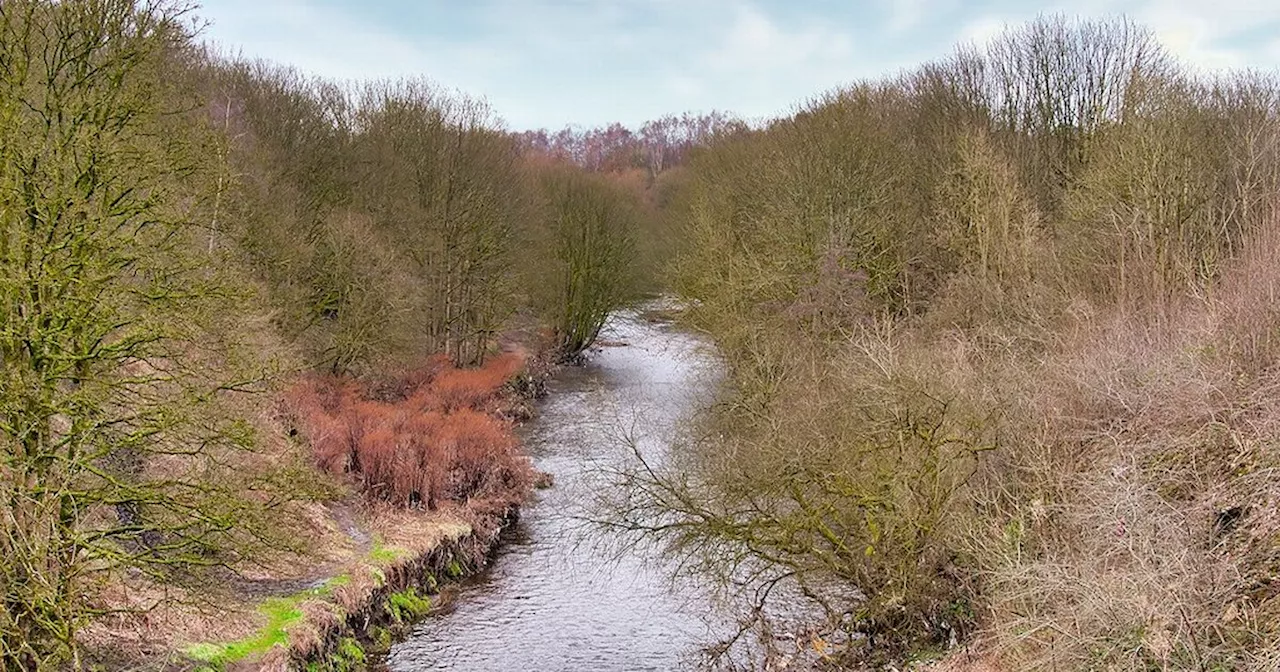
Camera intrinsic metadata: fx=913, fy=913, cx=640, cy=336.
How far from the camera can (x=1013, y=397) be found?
13367mm

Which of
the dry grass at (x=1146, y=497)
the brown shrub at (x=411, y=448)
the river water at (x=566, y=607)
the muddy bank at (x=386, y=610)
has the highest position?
the dry grass at (x=1146, y=497)

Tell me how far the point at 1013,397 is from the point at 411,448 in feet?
45.9

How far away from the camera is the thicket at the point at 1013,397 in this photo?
900 cm

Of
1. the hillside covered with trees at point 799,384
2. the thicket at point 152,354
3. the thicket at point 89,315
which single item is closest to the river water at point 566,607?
the hillside covered with trees at point 799,384

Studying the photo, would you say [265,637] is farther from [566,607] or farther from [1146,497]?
[1146,497]

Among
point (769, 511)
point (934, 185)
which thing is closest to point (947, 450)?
point (769, 511)

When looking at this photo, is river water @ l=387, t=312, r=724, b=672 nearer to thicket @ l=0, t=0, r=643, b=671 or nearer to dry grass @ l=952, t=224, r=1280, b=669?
thicket @ l=0, t=0, r=643, b=671

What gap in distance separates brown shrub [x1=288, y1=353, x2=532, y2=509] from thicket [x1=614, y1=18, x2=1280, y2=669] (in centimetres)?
557

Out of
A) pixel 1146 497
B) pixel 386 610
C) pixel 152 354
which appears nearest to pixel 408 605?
pixel 386 610

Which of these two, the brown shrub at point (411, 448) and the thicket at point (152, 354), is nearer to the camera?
the thicket at point (152, 354)

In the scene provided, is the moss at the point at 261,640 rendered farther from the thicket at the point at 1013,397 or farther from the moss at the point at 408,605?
the thicket at the point at 1013,397

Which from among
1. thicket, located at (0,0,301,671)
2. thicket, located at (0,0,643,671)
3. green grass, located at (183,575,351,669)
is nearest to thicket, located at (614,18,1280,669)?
green grass, located at (183,575,351,669)

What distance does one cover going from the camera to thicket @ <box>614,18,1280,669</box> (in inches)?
354

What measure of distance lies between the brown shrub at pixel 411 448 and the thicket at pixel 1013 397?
5.57 m
